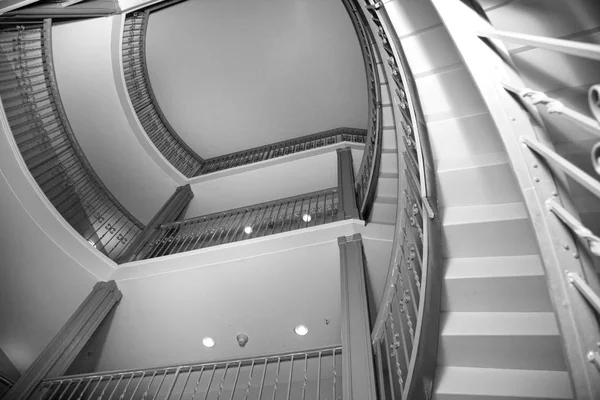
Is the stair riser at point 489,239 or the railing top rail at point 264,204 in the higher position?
the stair riser at point 489,239

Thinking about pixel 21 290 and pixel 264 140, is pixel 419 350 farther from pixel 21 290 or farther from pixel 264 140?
pixel 264 140

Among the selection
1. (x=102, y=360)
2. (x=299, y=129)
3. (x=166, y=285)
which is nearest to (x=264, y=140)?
(x=299, y=129)

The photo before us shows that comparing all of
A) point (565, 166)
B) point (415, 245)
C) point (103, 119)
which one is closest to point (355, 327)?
point (415, 245)

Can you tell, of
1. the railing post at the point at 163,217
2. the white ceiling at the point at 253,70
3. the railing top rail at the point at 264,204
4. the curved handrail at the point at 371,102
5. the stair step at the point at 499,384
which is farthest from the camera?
the white ceiling at the point at 253,70

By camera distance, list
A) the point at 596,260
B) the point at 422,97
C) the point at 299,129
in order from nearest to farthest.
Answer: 1. the point at 596,260
2. the point at 422,97
3. the point at 299,129

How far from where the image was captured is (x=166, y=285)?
4.84 meters

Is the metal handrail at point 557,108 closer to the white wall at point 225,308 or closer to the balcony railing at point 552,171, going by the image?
the balcony railing at point 552,171

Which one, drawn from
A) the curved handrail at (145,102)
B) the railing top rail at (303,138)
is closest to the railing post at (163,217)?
the curved handrail at (145,102)

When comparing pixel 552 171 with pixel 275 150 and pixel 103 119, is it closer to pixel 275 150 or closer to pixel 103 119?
pixel 103 119

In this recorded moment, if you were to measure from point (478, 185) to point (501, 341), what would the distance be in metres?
0.89

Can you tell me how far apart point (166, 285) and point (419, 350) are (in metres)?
3.89

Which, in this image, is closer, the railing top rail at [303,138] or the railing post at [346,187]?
the railing post at [346,187]

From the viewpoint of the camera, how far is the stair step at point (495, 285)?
1816mm

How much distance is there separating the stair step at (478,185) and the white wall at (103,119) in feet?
23.0
